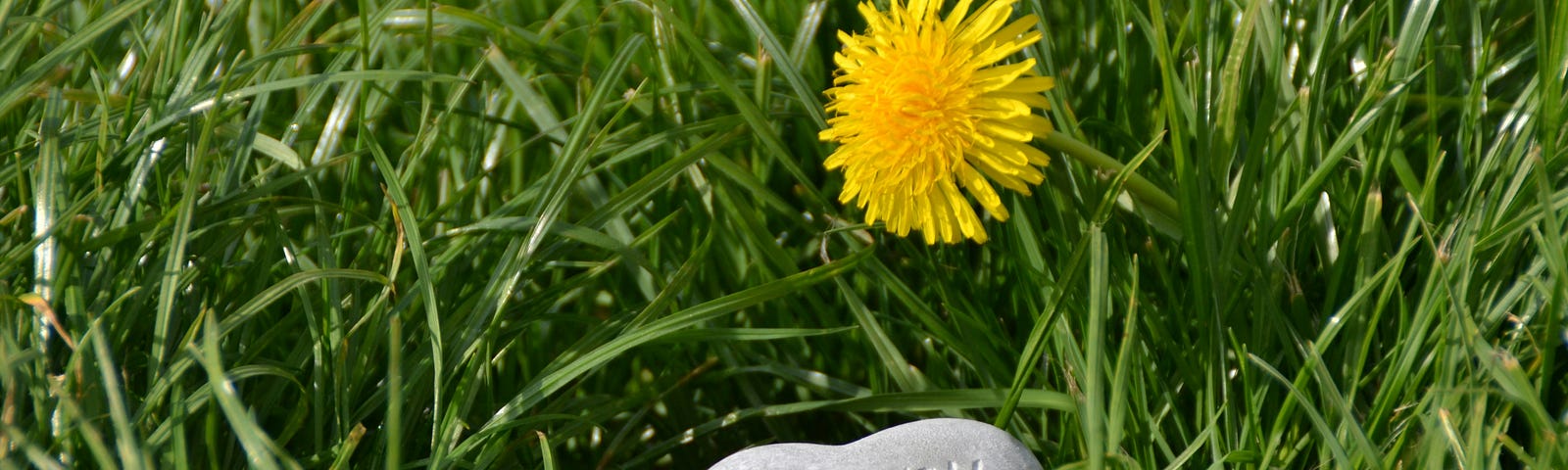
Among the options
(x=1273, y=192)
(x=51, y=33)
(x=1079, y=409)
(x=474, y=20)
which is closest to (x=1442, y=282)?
(x=1273, y=192)

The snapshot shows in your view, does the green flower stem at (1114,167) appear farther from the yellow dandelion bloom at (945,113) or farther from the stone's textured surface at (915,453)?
the stone's textured surface at (915,453)

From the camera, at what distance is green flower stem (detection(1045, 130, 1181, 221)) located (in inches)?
45.8

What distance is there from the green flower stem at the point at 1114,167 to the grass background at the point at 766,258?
1.0 inches

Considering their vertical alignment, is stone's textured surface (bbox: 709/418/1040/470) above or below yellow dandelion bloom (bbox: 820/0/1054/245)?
below

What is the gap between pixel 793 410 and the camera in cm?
132

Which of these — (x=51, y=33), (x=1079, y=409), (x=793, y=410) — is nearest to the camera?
(x=1079, y=409)

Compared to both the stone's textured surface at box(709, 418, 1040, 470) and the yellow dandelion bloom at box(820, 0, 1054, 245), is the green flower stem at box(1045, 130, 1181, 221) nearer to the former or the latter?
the yellow dandelion bloom at box(820, 0, 1054, 245)

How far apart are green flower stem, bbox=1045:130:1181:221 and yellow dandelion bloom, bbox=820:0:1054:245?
0.04 meters

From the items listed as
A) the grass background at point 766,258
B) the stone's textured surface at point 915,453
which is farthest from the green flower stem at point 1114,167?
the stone's textured surface at point 915,453

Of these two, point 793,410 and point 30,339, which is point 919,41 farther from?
point 30,339

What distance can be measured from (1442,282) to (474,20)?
113 cm

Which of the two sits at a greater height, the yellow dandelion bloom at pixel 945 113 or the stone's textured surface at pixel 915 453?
the yellow dandelion bloom at pixel 945 113

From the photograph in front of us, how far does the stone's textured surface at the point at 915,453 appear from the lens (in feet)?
3.57

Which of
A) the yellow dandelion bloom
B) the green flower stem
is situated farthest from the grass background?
the yellow dandelion bloom
